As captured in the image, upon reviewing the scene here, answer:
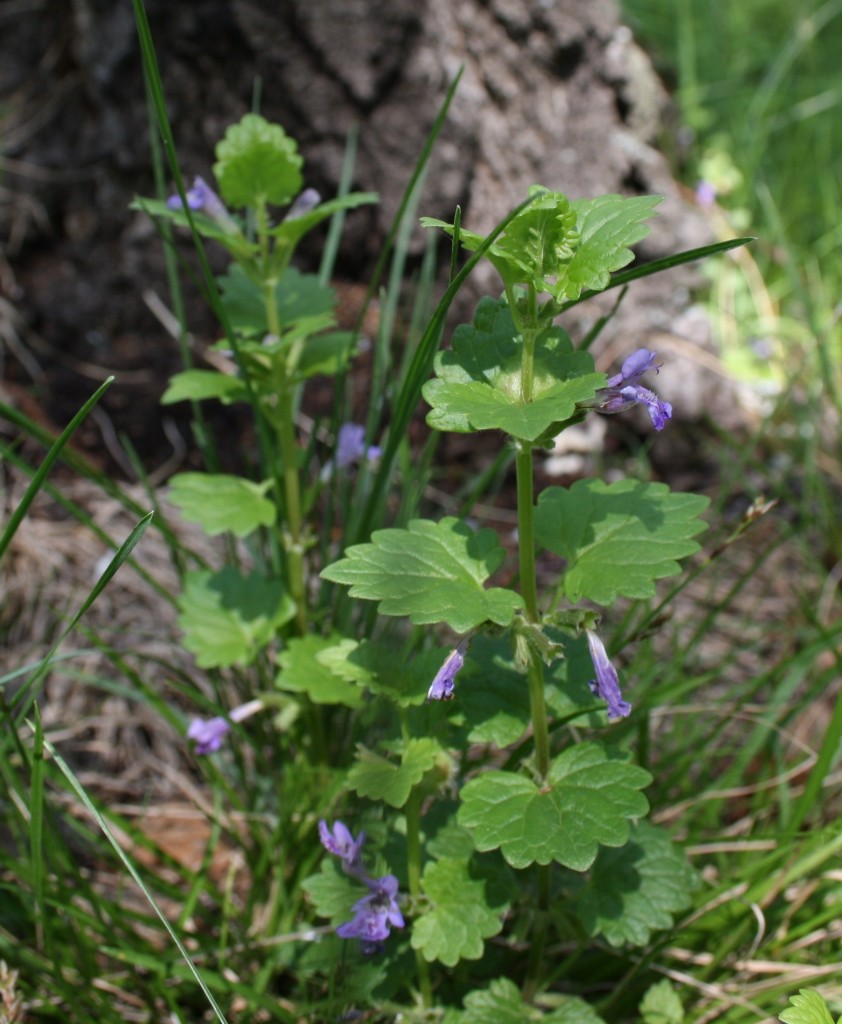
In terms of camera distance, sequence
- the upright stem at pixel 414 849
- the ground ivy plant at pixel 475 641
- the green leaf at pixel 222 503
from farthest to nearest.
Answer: the green leaf at pixel 222 503 → the upright stem at pixel 414 849 → the ground ivy plant at pixel 475 641

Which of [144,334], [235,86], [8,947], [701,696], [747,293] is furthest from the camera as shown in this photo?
[747,293]

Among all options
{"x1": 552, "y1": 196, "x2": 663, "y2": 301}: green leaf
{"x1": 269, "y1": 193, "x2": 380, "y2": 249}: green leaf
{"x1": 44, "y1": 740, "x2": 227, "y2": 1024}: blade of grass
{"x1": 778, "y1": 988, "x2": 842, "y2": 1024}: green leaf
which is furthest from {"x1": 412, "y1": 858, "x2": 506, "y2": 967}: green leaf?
{"x1": 269, "y1": 193, "x2": 380, "y2": 249}: green leaf

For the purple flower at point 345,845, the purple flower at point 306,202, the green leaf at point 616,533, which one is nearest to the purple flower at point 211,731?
the purple flower at point 345,845

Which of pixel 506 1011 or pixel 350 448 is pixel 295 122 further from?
pixel 506 1011

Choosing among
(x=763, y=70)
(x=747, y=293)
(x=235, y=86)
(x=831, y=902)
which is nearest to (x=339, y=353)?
(x=831, y=902)

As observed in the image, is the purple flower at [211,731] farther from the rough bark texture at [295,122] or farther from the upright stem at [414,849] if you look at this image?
the rough bark texture at [295,122]

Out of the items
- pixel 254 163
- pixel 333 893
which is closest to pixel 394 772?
pixel 333 893

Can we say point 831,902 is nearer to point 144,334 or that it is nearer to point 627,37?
point 144,334

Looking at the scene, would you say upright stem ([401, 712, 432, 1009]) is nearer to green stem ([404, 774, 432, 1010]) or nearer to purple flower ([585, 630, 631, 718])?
green stem ([404, 774, 432, 1010])
